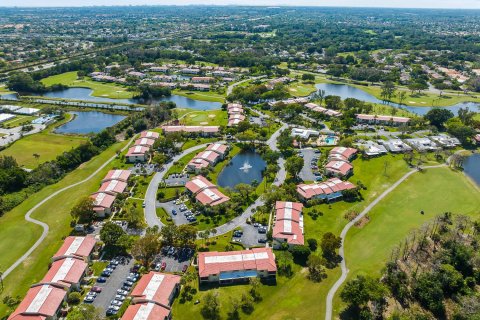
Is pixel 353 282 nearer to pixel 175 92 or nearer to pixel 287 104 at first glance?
pixel 287 104

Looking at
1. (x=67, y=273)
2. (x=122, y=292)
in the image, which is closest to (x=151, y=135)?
(x=67, y=273)

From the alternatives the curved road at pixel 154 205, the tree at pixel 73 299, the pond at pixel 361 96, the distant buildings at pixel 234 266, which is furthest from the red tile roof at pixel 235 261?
the pond at pixel 361 96

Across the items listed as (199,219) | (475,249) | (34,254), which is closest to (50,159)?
(34,254)

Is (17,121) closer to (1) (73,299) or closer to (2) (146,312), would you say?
(1) (73,299)

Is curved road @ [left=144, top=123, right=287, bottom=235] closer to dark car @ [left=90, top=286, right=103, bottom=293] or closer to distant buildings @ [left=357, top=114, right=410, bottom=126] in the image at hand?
dark car @ [left=90, top=286, right=103, bottom=293]

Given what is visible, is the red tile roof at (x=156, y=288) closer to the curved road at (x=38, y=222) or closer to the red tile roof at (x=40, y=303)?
the red tile roof at (x=40, y=303)

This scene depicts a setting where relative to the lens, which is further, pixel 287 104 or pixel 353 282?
pixel 287 104

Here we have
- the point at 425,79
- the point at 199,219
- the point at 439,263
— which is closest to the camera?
the point at 439,263
